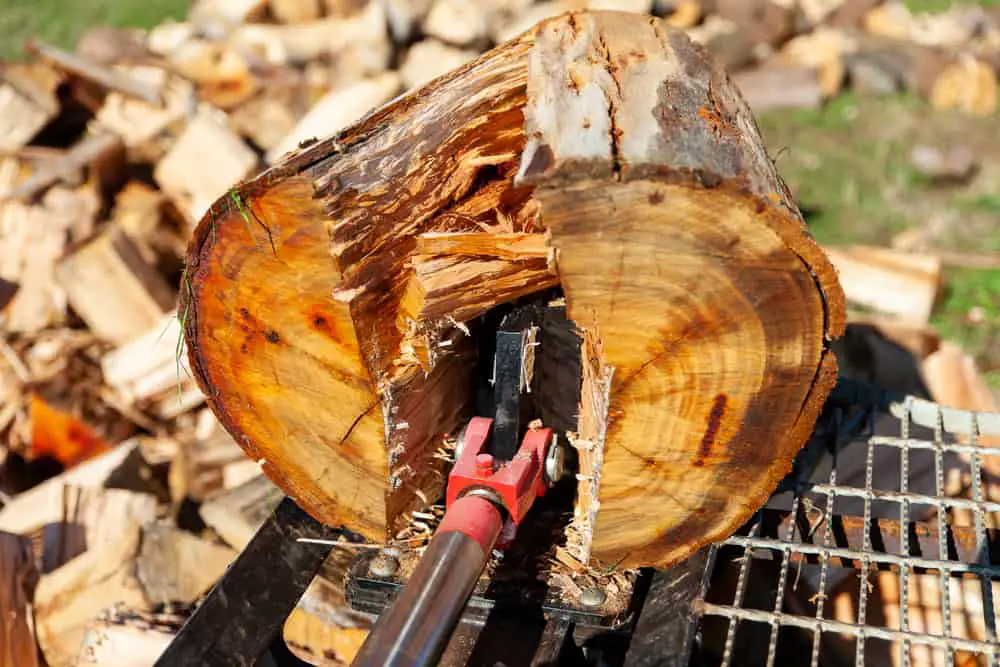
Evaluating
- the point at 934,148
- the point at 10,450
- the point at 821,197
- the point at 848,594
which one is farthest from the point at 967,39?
the point at 10,450

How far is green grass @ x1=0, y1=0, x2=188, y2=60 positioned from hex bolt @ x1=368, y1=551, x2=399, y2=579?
5.60 m

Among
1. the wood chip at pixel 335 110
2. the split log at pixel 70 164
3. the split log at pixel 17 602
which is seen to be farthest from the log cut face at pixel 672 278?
the split log at pixel 70 164

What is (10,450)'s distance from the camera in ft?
10.6

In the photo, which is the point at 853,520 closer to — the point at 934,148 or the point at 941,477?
the point at 941,477

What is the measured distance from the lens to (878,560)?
1993 millimetres

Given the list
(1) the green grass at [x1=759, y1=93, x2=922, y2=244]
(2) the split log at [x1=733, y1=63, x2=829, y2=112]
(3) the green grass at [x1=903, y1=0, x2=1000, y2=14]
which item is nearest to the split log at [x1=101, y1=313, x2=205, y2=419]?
(1) the green grass at [x1=759, y1=93, x2=922, y2=244]

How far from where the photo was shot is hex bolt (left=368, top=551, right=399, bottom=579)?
82.4 inches

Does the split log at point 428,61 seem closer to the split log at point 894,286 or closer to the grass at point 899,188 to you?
the grass at point 899,188

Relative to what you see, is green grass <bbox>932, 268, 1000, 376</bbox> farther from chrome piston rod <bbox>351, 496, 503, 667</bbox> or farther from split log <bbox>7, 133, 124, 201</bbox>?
split log <bbox>7, 133, 124, 201</bbox>

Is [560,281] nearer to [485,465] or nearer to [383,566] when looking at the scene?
[485,465]

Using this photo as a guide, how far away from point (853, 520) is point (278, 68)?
4185 mm

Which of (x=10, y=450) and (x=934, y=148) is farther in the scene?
(x=934, y=148)

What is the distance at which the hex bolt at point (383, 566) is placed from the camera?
209cm

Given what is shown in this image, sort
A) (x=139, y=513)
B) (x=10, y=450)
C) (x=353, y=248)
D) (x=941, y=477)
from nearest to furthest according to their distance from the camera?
(x=353, y=248), (x=941, y=477), (x=139, y=513), (x=10, y=450)
